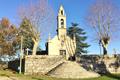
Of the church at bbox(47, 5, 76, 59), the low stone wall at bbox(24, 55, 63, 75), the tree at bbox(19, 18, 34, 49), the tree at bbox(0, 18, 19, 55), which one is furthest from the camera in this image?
the tree at bbox(0, 18, 19, 55)

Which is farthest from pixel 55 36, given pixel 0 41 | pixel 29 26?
pixel 0 41

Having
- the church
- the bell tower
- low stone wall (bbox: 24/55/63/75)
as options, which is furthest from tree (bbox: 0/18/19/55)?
low stone wall (bbox: 24/55/63/75)

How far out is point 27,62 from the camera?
153ft

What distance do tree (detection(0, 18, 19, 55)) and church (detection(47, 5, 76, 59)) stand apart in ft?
29.5

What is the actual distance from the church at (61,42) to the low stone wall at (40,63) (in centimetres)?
892

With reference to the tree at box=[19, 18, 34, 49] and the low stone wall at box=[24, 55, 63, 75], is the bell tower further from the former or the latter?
the low stone wall at box=[24, 55, 63, 75]

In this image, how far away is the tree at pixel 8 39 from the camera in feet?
195

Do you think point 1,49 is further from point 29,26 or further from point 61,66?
point 61,66

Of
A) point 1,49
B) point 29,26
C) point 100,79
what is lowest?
point 100,79

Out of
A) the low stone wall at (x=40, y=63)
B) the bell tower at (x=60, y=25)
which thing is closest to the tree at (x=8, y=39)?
the bell tower at (x=60, y=25)

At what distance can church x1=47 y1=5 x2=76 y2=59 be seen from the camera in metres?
56.8

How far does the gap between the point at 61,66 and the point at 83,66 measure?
385 cm

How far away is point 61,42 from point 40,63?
38.5 feet

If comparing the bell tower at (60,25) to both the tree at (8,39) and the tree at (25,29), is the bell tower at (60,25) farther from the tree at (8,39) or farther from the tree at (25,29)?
the tree at (8,39)
